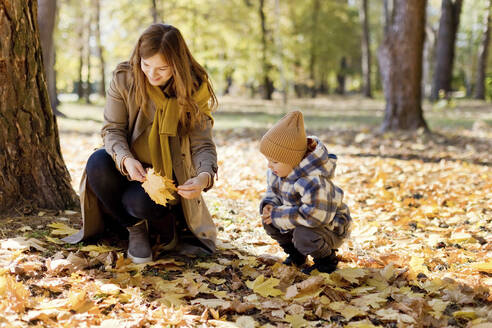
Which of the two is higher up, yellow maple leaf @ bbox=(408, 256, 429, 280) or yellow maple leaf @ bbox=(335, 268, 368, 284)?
yellow maple leaf @ bbox=(335, 268, 368, 284)

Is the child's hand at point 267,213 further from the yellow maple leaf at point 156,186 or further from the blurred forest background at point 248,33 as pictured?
the blurred forest background at point 248,33

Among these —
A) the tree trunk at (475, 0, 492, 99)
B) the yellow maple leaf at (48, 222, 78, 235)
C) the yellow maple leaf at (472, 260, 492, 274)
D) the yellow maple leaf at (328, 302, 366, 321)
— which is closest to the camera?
the yellow maple leaf at (328, 302, 366, 321)

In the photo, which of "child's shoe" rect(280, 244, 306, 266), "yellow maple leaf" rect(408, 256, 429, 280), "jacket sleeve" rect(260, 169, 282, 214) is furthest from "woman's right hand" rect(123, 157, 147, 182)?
"yellow maple leaf" rect(408, 256, 429, 280)

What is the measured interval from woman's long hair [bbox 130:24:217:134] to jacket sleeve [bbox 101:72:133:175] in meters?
0.12

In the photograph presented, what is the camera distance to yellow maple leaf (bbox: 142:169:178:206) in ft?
8.13

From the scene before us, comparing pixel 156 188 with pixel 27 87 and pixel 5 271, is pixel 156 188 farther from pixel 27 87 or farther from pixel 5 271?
pixel 27 87

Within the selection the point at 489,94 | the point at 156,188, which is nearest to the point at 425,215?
the point at 156,188

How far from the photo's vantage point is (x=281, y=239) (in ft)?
9.00

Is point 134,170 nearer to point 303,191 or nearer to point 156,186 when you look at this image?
point 156,186

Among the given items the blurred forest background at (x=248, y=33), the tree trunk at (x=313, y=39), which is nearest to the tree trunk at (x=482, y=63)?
the blurred forest background at (x=248, y=33)

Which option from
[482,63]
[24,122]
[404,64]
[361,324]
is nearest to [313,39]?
[482,63]

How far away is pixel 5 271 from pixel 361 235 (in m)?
2.27

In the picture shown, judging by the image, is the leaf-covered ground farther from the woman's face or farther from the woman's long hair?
the woman's face

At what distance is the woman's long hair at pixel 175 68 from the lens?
8.23 ft
